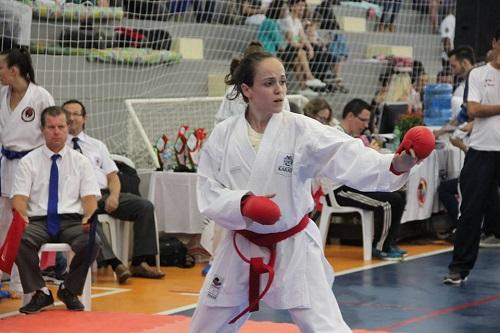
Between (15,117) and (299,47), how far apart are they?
5.85m

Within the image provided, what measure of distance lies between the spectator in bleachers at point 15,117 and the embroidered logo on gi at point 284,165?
349 centimetres

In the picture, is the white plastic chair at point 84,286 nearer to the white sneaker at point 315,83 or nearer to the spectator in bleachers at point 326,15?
the white sneaker at point 315,83

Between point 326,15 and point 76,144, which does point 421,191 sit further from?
point 326,15

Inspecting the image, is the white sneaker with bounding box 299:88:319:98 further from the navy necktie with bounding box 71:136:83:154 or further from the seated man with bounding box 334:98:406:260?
the navy necktie with bounding box 71:136:83:154

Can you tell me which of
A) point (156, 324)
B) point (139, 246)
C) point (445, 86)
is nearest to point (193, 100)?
point (139, 246)

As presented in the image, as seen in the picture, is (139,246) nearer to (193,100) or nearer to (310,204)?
(193,100)

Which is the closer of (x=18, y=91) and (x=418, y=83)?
(x=18, y=91)

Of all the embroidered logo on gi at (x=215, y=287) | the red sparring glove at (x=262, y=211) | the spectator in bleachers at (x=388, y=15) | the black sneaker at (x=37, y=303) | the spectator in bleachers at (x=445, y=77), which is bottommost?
the black sneaker at (x=37, y=303)

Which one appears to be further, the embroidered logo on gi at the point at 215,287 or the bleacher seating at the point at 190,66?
the bleacher seating at the point at 190,66

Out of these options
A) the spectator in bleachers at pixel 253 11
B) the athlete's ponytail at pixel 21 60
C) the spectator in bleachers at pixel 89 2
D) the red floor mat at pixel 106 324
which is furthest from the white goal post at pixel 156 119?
the red floor mat at pixel 106 324

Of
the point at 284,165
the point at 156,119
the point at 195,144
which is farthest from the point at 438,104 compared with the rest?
the point at 284,165

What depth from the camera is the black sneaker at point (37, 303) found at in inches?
272

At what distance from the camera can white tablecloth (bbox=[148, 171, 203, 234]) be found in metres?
9.21

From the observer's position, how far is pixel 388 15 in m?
15.7
